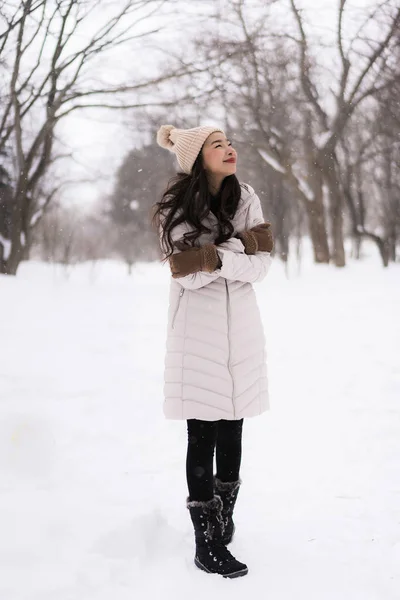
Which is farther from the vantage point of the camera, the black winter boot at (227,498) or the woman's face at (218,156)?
the black winter boot at (227,498)

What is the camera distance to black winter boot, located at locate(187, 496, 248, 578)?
2082mm

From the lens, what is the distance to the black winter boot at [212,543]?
82.0 inches

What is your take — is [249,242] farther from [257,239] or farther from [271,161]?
[271,161]

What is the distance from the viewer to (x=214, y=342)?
2123 mm

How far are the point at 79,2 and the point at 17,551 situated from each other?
7.84 meters

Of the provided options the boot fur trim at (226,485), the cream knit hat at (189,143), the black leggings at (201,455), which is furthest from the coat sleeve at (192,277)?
the boot fur trim at (226,485)

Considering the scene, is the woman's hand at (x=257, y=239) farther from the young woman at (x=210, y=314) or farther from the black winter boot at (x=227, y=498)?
the black winter boot at (x=227, y=498)

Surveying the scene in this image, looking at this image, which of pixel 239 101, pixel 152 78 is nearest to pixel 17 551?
pixel 152 78

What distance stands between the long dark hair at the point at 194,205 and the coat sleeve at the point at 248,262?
0.29ft

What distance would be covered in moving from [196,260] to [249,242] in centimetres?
26

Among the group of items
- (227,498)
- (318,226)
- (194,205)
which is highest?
(318,226)

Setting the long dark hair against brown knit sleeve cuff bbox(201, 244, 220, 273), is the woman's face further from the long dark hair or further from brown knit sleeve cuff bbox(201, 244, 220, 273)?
brown knit sleeve cuff bbox(201, 244, 220, 273)

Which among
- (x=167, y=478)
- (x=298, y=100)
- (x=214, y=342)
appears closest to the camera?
(x=214, y=342)

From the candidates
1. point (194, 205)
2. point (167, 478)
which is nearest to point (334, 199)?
point (167, 478)
